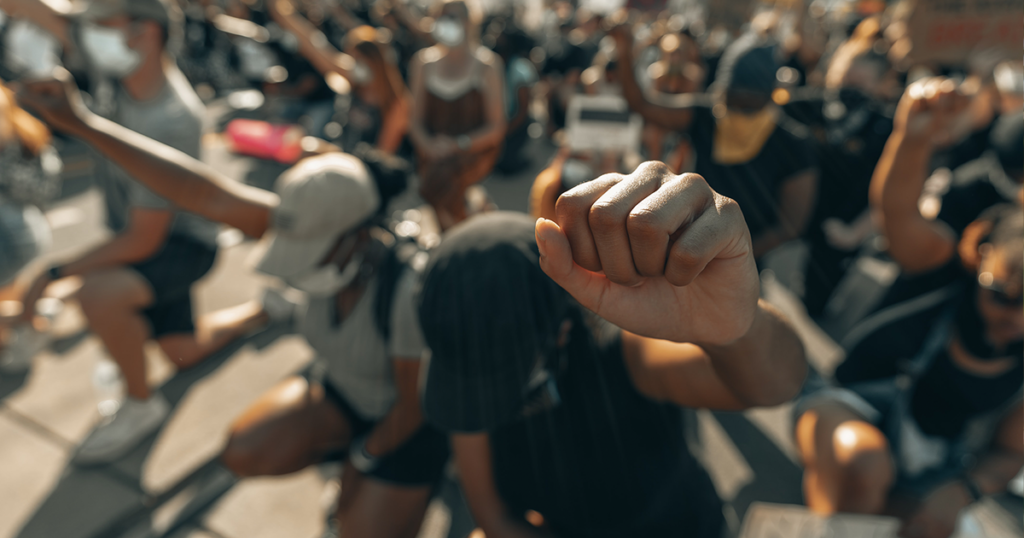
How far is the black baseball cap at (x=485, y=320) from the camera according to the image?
1.12 meters

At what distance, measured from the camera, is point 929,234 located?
1.89 meters

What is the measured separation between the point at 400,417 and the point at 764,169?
2.26m

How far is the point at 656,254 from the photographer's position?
65 centimetres

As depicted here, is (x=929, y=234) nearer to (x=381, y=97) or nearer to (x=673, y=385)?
(x=673, y=385)

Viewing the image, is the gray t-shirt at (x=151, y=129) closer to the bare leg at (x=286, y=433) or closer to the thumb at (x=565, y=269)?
the bare leg at (x=286, y=433)

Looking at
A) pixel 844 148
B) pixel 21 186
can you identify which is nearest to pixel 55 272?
pixel 21 186

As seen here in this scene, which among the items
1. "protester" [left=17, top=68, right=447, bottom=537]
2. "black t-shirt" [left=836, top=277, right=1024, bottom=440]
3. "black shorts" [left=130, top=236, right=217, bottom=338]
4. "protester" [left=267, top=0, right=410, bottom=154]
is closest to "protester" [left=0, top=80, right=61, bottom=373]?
"black shorts" [left=130, top=236, right=217, bottom=338]

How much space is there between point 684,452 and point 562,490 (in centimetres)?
32

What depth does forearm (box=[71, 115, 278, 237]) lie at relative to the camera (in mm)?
1751

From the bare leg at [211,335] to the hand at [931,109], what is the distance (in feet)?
11.1

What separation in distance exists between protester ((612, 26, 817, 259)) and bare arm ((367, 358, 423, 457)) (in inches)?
74.3

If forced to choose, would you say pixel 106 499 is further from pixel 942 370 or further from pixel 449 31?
pixel 942 370

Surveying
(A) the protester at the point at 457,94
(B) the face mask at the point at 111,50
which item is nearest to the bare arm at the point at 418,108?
(A) the protester at the point at 457,94

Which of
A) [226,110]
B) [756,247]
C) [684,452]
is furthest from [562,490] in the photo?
[226,110]
